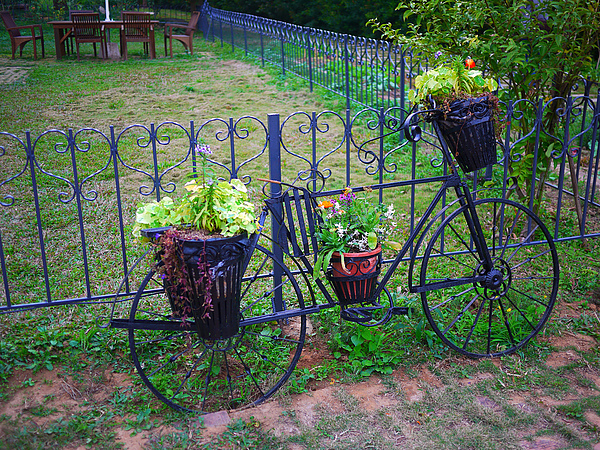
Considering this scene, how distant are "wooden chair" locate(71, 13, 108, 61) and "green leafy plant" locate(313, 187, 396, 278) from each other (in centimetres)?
1218

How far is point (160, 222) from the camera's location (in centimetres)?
264

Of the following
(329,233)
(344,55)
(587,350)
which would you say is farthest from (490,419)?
(344,55)

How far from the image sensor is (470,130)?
285cm

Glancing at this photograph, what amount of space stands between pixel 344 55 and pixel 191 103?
8.78 feet

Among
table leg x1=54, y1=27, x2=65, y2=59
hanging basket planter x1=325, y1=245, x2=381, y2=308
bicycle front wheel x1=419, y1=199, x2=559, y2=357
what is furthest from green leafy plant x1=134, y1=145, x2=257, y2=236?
table leg x1=54, y1=27, x2=65, y2=59

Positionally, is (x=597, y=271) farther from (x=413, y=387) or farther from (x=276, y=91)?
(x=276, y=91)

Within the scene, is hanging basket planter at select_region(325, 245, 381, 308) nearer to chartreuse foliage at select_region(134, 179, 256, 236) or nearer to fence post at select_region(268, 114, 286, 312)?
fence post at select_region(268, 114, 286, 312)

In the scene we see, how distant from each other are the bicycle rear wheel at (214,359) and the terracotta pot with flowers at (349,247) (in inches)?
8.4

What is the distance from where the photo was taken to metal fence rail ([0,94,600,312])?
3.16m

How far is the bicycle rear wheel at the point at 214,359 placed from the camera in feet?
8.80

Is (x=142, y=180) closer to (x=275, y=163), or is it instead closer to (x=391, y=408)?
(x=275, y=163)

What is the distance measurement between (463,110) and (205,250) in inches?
58.3

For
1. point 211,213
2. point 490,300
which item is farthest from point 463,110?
point 211,213

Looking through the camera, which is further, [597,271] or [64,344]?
[597,271]
